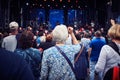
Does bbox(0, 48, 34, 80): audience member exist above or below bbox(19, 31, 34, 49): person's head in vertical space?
above

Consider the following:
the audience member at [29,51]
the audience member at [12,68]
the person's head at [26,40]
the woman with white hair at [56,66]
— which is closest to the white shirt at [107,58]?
the woman with white hair at [56,66]

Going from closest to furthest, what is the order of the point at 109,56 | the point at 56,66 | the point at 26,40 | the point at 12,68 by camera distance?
the point at 12,68, the point at 56,66, the point at 109,56, the point at 26,40

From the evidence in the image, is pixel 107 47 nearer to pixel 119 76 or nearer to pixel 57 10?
pixel 119 76

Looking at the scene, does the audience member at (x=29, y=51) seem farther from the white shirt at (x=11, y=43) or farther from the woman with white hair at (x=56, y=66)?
the white shirt at (x=11, y=43)

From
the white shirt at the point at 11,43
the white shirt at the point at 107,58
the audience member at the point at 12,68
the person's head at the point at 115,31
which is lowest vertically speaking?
the white shirt at the point at 11,43

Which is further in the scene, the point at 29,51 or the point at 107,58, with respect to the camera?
the point at 29,51

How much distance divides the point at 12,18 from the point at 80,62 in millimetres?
29663

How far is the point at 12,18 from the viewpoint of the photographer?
34.6 m

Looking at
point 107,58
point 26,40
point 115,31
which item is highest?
point 115,31

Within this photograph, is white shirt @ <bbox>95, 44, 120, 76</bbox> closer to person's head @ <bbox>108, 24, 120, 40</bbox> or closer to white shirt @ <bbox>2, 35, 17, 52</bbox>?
person's head @ <bbox>108, 24, 120, 40</bbox>

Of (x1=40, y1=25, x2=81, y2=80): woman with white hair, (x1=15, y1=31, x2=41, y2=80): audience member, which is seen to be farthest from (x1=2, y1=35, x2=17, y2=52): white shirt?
(x1=40, y1=25, x2=81, y2=80): woman with white hair

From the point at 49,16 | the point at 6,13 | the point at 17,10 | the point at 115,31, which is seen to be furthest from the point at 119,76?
the point at 49,16

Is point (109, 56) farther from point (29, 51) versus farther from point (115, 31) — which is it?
point (29, 51)

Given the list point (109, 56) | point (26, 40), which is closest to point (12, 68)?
point (109, 56)
